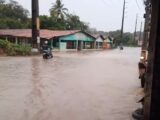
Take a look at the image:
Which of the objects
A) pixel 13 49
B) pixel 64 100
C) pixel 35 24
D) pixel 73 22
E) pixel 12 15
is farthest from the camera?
pixel 73 22

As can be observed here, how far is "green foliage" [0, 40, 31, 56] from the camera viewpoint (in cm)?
2886

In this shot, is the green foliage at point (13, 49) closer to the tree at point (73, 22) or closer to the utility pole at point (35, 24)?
the utility pole at point (35, 24)

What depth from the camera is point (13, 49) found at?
29.4 metres

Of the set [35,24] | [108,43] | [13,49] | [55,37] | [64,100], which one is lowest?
[108,43]

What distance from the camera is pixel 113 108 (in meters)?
8.24

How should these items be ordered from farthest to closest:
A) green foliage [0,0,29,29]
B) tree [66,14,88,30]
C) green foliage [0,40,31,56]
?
tree [66,14,88,30] < green foliage [0,0,29,29] < green foliage [0,40,31,56]

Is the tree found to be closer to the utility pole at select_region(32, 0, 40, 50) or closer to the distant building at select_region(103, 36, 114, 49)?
the distant building at select_region(103, 36, 114, 49)

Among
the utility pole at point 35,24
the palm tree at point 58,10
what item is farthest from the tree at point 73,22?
the utility pole at point 35,24

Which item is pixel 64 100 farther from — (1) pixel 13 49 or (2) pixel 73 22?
(2) pixel 73 22

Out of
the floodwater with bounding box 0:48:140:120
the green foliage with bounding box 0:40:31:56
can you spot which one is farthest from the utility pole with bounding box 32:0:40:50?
the floodwater with bounding box 0:48:140:120

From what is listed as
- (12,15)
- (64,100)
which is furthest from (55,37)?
(64,100)

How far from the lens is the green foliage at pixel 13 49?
28.9 metres

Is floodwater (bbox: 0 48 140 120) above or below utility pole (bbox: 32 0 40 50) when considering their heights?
below

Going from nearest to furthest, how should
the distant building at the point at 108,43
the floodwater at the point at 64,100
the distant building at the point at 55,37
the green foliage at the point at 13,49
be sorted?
1. the floodwater at the point at 64,100
2. the green foliage at the point at 13,49
3. the distant building at the point at 55,37
4. the distant building at the point at 108,43
